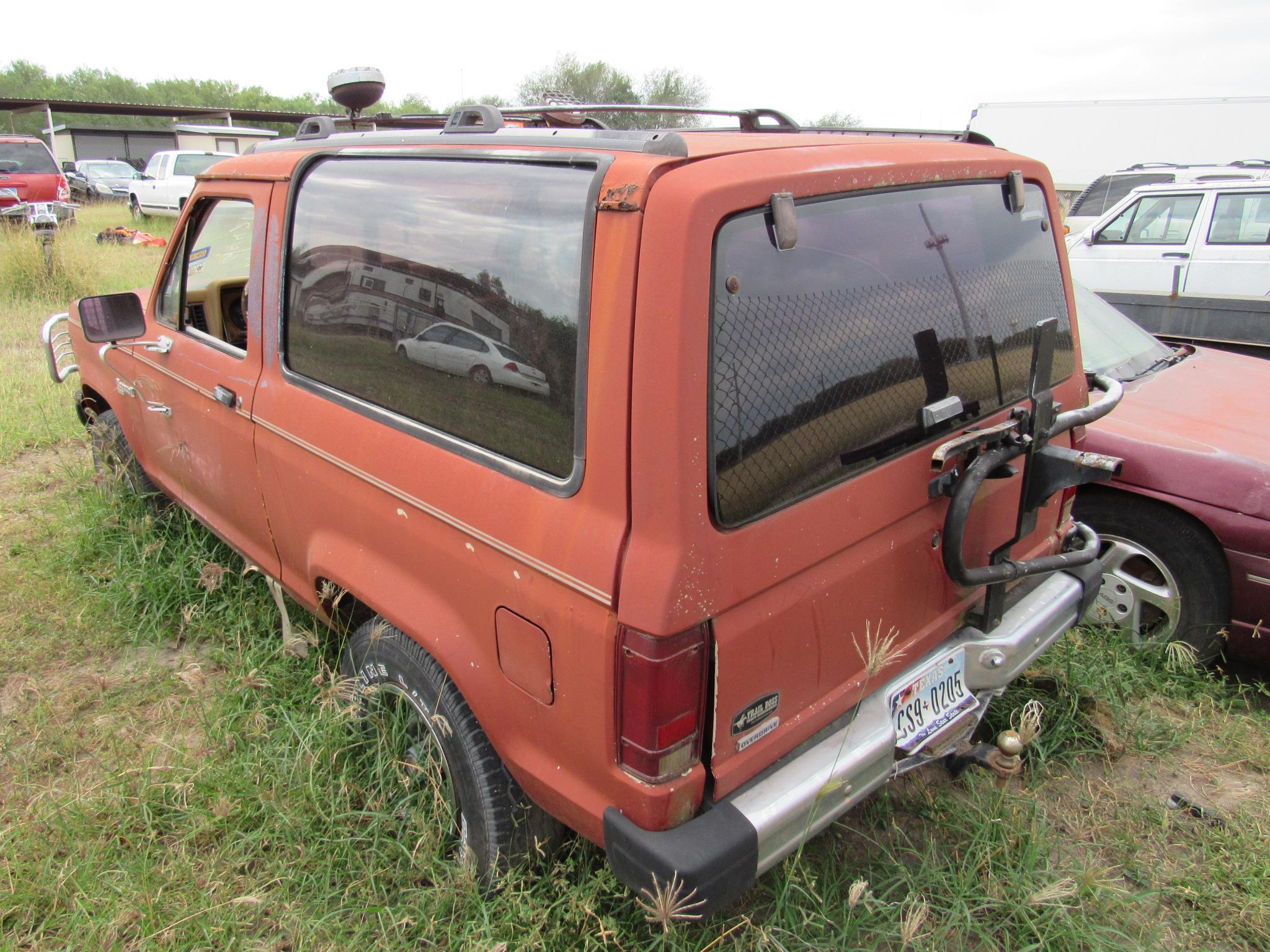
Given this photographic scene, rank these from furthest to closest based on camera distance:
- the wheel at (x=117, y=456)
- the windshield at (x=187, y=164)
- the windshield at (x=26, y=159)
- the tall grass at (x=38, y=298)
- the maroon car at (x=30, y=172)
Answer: the windshield at (x=187, y=164) → the windshield at (x=26, y=159) → the maroon car at (x=30, y=172) → the tall grass at (x=38, y=298) → the wheel at (x=117, y=456)

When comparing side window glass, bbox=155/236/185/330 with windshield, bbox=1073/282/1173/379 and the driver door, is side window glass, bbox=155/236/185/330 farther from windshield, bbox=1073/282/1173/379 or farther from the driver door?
windshield, bbox=1073/282/1173/379

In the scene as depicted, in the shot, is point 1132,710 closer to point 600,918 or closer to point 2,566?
point 600,918

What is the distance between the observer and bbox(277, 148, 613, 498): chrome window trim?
5.23 ft

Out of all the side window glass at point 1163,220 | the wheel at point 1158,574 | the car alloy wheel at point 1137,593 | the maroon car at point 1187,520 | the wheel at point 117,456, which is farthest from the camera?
the side window glass at point 1163,220

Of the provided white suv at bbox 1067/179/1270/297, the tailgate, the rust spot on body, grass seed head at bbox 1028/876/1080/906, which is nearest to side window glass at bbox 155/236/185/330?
the rust spot on body

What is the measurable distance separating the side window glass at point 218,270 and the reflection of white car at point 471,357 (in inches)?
40.6

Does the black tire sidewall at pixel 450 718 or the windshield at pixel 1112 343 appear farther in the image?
the windshield at pixel 1112 343

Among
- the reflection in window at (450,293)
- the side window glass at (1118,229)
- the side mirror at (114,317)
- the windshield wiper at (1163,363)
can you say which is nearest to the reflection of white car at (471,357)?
the reflection in window at (450,293)

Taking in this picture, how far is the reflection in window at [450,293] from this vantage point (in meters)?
1.67

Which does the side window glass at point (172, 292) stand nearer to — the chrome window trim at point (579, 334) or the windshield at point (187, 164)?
the chrome window trim at point (579, 334)

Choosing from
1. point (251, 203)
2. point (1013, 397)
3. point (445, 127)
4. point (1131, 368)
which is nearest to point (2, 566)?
point (251, 203)

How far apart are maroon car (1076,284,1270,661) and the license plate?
1.33m

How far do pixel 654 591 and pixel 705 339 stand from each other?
46 cm

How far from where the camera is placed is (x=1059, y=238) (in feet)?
8.20
